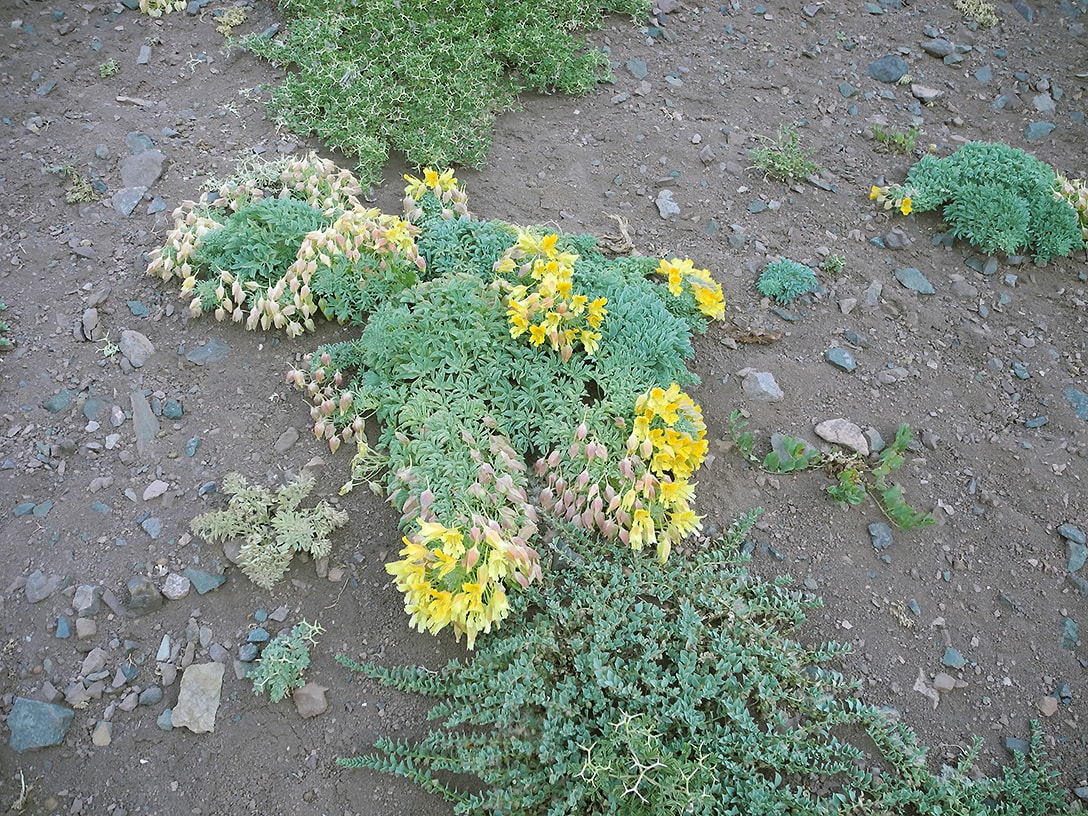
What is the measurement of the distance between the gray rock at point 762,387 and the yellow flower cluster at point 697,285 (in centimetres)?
32

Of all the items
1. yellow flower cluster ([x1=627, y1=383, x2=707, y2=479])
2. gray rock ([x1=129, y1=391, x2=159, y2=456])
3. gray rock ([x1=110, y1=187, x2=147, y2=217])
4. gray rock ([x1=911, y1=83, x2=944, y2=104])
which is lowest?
gray rock ([x1=129, y1=391, x2=159, y2=456])

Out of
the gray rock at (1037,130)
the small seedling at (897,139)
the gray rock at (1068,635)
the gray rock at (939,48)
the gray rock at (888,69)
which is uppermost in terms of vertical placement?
the gray rock at (939,48)

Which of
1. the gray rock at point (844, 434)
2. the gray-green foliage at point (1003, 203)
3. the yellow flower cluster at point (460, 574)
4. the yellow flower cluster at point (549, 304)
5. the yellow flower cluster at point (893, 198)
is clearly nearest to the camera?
the yellow flower cluster at point (460, 574)

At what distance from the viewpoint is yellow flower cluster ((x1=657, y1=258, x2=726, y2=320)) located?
355cm

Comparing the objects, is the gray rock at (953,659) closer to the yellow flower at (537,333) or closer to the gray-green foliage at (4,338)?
the yellow flower at (537,333)

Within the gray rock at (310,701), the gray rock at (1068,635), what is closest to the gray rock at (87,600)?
the gray rock at (310,701)

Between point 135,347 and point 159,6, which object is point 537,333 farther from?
point 159,6

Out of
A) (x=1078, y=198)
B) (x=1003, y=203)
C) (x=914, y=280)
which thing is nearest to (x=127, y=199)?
(x=914, y=280)

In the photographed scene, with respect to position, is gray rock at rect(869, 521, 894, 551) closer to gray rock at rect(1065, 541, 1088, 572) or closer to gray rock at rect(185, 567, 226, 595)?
gray rock at rect(1065, 541, 1088, 572)

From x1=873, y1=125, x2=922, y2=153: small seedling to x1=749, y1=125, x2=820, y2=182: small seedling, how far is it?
47cm

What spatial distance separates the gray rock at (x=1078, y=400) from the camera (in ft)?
12.1

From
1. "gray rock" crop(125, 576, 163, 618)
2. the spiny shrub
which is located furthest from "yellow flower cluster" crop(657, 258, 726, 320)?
"gray rock" crop(125, 576, 163, 618)

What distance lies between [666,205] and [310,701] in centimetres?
310

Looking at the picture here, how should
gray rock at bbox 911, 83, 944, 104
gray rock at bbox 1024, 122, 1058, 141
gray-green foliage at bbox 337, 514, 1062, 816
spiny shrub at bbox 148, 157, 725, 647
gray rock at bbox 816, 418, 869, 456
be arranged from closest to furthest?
gray-green foliage at bbox 337, 514, 1062, 816 → spiny shrub at bbox 148, 157, 725, 647 → gray rock at bbox 816, 418, 869, 456 → gray rock at bbox 1024, 122, 1058, 141 → gray rock at bbox 911, 83, 944, 104
